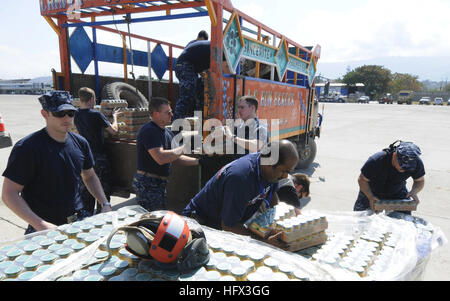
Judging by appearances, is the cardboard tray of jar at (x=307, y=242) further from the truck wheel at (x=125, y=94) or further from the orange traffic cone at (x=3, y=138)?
the orange traffic cone at (x=3, y=138)

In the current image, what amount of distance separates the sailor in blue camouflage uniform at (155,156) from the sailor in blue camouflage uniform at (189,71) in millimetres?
1046

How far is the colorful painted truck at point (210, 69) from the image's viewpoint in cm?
388

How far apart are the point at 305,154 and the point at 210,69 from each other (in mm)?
5072

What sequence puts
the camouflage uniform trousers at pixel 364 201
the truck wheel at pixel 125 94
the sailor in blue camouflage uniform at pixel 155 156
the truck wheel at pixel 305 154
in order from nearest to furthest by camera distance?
1. the sailor in blue camouflage uniform at pixel 155 156
2. the camouflage uniform trousers at pixel 364 201
3. the truck wheel at pixel 125 94
4. the truck wheel at pixel 305 154

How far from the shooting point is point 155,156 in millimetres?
3203

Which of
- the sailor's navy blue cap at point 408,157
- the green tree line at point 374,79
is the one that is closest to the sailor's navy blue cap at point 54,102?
the sailor's navy blue cap at point 408,157

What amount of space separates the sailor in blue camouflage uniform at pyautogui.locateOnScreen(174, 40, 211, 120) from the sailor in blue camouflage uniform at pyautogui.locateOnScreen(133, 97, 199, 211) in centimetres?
105

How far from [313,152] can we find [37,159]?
7494 millimetres

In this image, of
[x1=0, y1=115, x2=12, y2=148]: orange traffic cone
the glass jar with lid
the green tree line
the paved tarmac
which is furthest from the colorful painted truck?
the green tree line

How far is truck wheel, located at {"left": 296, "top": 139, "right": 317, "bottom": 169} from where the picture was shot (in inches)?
310

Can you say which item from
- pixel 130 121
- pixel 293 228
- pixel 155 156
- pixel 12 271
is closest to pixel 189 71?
pixel 130 121

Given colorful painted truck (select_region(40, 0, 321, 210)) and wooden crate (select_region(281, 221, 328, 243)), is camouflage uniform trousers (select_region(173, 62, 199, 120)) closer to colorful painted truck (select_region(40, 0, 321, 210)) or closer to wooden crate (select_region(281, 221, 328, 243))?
colorful painted truck (select_region(40, 0, 321, 210))

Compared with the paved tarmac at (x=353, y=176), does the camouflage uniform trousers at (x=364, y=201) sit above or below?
above
